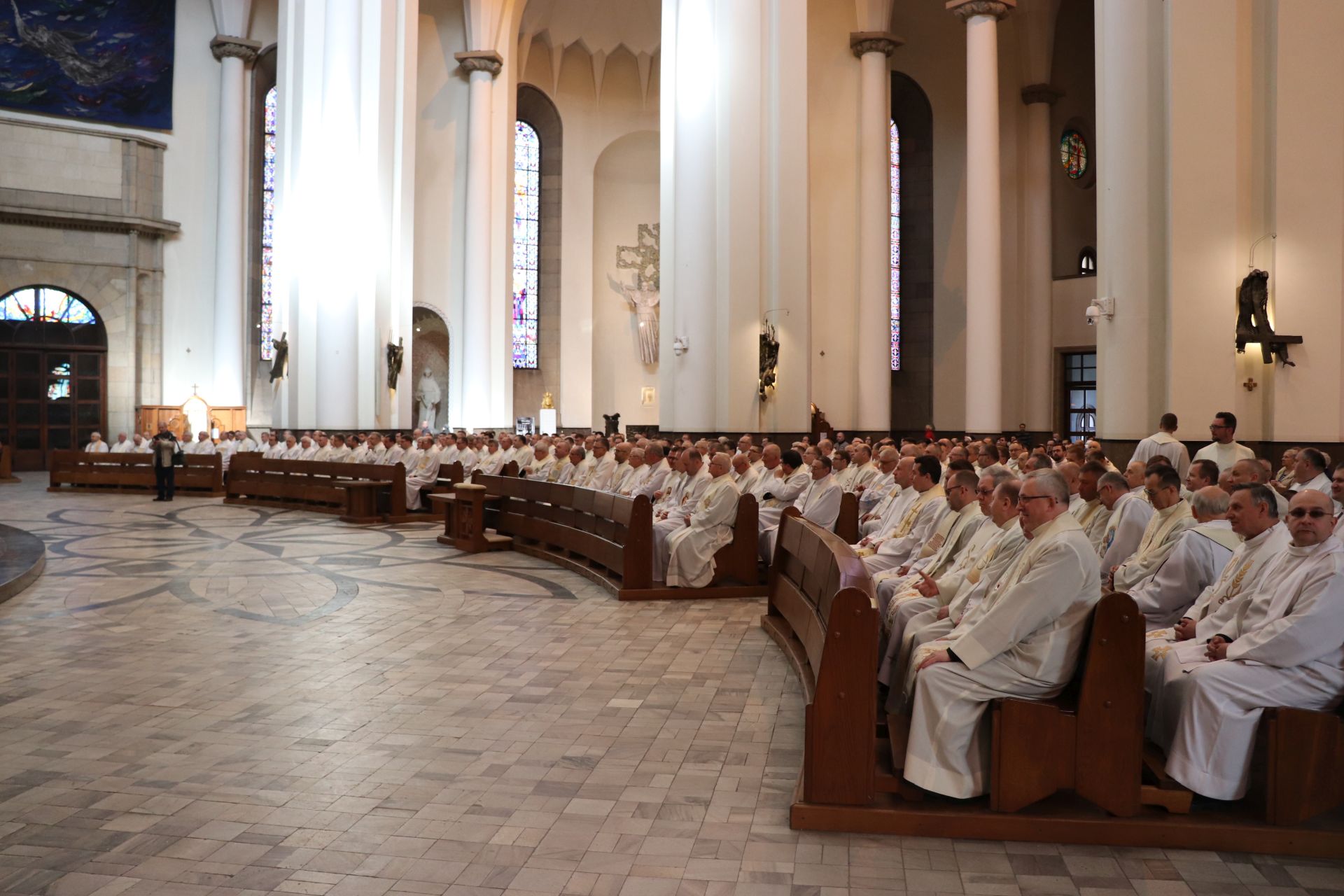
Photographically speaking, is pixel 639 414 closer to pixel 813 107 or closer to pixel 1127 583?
pixel 813 107

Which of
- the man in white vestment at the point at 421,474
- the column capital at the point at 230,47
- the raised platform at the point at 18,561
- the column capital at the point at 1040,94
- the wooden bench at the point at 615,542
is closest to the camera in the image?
the raised platform at the point at 18,561

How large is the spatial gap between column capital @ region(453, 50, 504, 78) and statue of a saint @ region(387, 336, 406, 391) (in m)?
8.34

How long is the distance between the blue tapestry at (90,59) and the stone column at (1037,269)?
22289mm

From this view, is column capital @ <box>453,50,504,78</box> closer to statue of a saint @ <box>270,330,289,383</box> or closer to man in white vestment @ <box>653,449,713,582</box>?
statue of a saint @ <box>270,330,289,383</box>

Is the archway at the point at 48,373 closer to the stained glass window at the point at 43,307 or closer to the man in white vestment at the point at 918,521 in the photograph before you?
the stained glass window at the point at 43,307

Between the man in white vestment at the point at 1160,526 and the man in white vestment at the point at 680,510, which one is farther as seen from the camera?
the man in white vestment at the point at 680,510

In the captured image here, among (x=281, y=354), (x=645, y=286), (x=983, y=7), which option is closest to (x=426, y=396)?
(x=281, y=354)

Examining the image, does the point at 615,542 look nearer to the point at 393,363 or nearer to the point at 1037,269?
the point at 393,363

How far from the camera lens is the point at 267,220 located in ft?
101

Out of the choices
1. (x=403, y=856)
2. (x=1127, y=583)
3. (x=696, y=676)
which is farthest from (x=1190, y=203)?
(x=403, y=856)

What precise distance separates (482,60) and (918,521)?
23390 mm

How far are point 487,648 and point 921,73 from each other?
2342cm

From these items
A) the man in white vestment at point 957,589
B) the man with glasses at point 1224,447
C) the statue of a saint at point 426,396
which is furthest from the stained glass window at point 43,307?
the man in white vestment at point 957,589

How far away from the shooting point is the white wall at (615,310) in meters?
33.8
